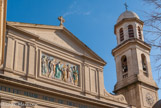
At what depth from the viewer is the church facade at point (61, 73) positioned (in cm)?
1597

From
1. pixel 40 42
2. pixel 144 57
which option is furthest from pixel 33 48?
pixel 144 57

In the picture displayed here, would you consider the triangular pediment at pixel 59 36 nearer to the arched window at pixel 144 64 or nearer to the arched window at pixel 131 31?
the arched window at pixel 144 64

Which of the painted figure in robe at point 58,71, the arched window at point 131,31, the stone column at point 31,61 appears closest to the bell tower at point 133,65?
the arched window at point 131,31

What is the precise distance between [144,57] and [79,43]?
25.4ft

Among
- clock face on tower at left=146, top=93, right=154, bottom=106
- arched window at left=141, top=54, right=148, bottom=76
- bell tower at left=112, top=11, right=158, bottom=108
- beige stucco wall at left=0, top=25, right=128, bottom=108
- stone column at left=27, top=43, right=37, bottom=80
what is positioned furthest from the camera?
arched window at left=141, top=54, right=148, bottom=76

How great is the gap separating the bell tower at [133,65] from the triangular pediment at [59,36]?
3.81m

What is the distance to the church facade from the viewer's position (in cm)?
1597

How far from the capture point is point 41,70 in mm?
17703

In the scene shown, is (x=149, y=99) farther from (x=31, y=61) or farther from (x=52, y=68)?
(x=31, y=61)

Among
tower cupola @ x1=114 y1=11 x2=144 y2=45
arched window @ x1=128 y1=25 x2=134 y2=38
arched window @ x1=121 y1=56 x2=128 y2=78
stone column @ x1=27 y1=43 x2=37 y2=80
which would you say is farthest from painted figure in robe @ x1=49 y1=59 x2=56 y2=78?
arched window @ x1=128 y1=25 x2=134 y2=38

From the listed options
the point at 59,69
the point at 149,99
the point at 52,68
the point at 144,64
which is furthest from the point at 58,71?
the point at 144,64

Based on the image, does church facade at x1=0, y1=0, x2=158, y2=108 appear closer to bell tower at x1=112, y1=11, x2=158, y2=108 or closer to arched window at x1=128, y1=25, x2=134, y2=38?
bell tower at x1=112, y1=11, x2=158, y2=108

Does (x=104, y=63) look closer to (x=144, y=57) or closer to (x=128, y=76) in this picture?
(x=128, y=76)

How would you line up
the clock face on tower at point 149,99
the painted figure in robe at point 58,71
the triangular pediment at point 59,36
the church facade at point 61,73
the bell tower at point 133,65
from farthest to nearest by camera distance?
the clock face on tower at point 149,99 < the bell tower at point 133,65 < the painted figure in robe at point 58,71 < the triangular pediment at point 59,36 < the church facade at point 61,73
